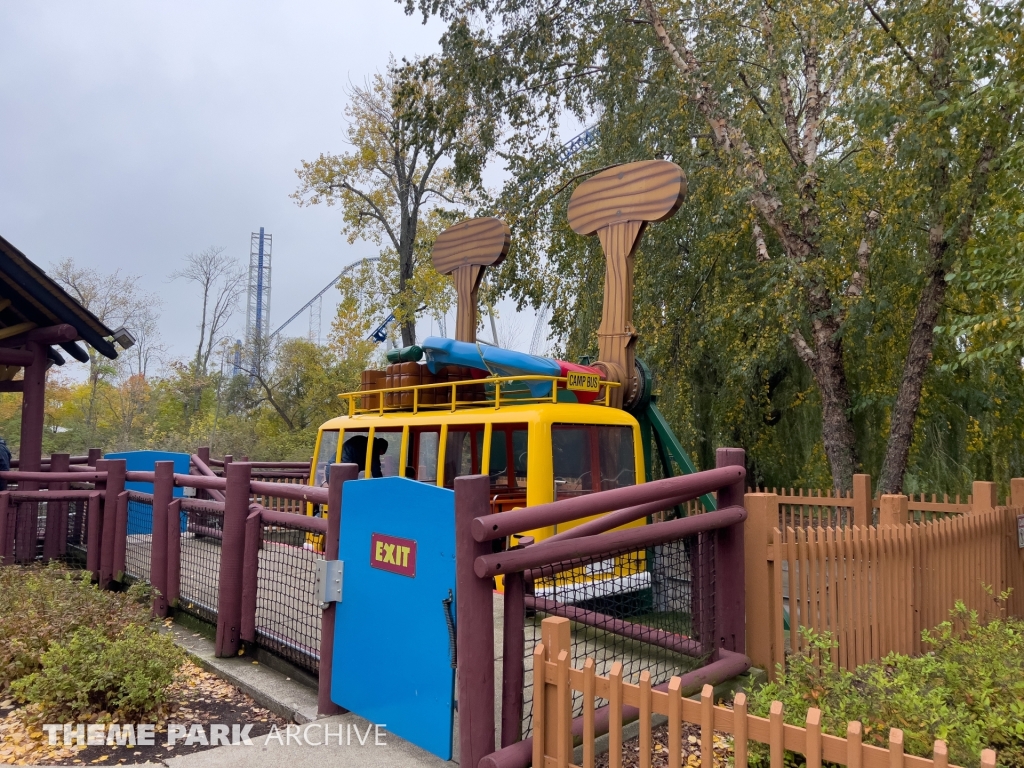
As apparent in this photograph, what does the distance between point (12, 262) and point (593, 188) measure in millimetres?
7339

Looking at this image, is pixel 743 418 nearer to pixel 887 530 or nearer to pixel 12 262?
pixel 887 530

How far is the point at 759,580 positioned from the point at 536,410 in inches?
92.3

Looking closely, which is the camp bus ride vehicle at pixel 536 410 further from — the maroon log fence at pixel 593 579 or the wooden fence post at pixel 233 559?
the wooden fence post at pixel 233 559

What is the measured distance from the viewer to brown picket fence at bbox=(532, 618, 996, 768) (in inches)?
95.0

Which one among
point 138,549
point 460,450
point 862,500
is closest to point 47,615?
point 138,549

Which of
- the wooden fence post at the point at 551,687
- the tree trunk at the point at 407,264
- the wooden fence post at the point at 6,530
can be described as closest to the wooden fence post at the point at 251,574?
the wooden fence post at the point at 551,687

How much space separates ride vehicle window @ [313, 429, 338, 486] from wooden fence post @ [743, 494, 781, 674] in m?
5.17

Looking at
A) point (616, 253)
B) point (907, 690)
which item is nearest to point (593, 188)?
point (616, 253)

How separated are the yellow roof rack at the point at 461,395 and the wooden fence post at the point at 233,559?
2.18m

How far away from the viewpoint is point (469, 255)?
10.6 m

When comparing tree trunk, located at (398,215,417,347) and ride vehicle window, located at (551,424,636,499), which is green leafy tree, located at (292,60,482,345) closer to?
tree trunk, located at (398,215,417,347)

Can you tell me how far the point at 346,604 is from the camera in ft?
14.9

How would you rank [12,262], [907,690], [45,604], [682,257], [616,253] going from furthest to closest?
[682,257] < [12,262] < [616,253] < [45,604] < [907,690]

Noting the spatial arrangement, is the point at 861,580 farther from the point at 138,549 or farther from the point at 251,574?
the point at 138,549
